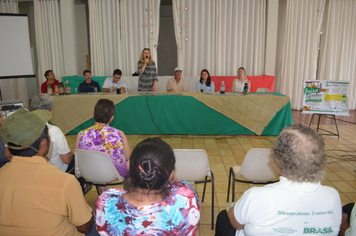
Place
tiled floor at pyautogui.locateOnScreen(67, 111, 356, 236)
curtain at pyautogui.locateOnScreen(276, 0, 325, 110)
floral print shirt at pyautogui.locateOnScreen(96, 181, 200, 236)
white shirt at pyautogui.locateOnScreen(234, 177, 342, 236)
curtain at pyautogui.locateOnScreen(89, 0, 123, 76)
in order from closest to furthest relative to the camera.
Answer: floral print shirt at pyautogui.locateOnScreen(96, 181, 200, 236)
white shirt at pyautogui.locateOnScreen(234, 177, 342, 236)
tiled floor at pyautogui.locateOnScreen(67, 111, 356, 236)
curtain at pyautogui.locateOnScreen(276, 0, 325, 110)
curtain at pyautogui.locateOnScreen(89, 0, 123, 76)

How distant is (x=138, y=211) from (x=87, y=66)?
7936mm

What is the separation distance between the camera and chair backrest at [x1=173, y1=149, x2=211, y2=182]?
193 cm

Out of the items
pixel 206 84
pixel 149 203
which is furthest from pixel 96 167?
pixel 206 84

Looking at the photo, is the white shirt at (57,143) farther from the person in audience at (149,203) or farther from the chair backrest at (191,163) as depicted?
the person in audience at (149,203)

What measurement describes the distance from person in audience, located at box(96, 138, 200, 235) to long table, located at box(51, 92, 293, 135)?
3351 mm

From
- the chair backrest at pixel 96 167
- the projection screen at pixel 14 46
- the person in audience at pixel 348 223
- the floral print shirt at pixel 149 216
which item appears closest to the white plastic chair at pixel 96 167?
the chair backrest at pixel 96 167

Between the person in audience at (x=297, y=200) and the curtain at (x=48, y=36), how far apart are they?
717 centimetres

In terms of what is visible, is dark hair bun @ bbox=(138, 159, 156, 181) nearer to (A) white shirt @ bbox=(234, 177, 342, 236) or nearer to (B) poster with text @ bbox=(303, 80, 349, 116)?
(A) white shirt @ bbox=(234, 177, 342, 236)

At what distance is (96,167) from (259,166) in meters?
1.24

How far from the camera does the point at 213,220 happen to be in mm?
2137

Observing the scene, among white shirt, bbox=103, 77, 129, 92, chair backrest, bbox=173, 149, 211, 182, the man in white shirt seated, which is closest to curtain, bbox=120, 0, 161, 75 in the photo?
white shirt, bbox=103, 77, 129, 92

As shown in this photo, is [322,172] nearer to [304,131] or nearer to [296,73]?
[304,131]

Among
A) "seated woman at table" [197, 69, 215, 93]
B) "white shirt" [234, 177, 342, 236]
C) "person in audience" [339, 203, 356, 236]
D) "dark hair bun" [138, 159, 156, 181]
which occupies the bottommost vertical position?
"person in audience" [339, 203, 356, 236]

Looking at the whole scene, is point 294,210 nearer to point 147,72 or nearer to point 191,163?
point 191,163
